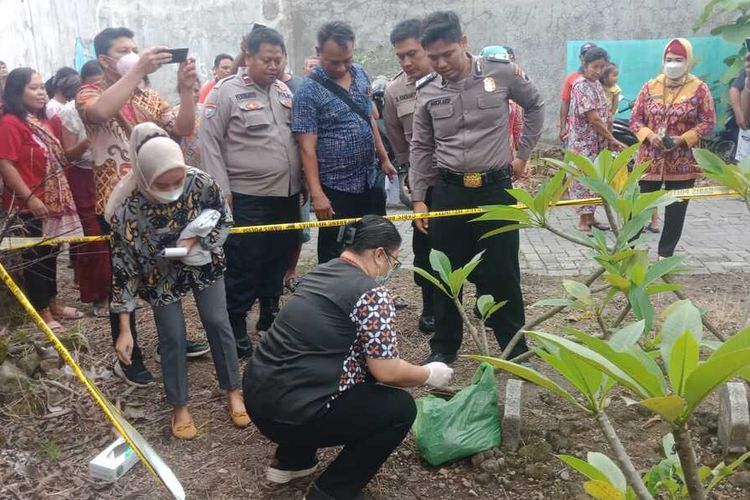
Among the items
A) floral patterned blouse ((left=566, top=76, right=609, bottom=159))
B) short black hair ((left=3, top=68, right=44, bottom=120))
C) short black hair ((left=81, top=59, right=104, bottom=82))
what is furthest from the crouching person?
floral patterned blouse ((left=566, top=76, right=609, bottom=159))

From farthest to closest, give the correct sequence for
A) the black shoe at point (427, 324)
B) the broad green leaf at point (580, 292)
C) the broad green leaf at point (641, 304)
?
the black shoe at point (427, 324) < the broad green leaf at point (580, 292) < the broad green leaf at point (641, 304)

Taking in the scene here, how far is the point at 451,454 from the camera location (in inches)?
111

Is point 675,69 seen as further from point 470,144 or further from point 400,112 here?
point 470,144

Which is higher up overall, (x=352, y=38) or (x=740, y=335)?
(x=352, y=38)

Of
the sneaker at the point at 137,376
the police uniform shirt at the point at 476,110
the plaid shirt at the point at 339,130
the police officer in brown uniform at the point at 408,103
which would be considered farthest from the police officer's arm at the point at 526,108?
the sneaker at the point at 137,376

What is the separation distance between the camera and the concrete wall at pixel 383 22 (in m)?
10.1

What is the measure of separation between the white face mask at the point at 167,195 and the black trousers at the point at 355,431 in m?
0.97

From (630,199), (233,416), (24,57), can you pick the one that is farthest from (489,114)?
(24,57)

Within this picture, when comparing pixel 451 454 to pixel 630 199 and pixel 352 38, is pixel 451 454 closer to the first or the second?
pixel 630 199

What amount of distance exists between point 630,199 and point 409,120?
83.2 inches

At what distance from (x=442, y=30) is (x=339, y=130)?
97 cm

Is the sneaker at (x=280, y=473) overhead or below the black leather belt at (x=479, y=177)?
below

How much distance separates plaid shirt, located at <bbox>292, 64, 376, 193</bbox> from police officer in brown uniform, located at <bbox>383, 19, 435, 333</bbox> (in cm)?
17

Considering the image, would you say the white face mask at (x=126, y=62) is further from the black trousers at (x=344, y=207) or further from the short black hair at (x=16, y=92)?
the black trousers at (x=344, y=207)
